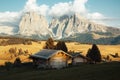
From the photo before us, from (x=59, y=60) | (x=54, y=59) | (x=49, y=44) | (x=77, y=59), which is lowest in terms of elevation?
(x=77, y=59)

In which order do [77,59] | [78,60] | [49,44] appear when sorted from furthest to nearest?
[49,44] → [78,60] → [77,59]

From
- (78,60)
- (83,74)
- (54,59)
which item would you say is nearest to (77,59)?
(78,60)

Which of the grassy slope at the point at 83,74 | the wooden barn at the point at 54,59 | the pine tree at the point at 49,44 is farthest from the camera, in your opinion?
the pine tree at the point at 49,44

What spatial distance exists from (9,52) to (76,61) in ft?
381

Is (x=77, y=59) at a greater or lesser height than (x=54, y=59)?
lesser

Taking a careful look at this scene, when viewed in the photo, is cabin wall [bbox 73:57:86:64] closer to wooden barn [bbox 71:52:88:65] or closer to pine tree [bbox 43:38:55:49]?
wooden barn [bbox 71:52:88:65]

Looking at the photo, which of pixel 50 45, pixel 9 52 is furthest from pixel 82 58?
pixel 9 52

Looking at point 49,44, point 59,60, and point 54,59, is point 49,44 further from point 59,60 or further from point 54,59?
point 54,59

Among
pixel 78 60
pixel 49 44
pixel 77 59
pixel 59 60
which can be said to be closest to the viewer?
pixel 59 60

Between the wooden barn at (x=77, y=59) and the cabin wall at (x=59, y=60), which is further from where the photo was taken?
the wooden barn at (x=77, y=59)

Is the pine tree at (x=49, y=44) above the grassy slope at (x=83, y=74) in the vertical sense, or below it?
above

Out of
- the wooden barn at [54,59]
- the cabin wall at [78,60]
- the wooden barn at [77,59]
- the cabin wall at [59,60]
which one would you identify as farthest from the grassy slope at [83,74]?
the cabin wall at [78,60]

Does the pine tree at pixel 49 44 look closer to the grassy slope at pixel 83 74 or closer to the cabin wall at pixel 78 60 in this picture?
the cabin wall at pixel 78 60

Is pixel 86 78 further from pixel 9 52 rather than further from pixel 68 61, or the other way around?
pixel 9 52
